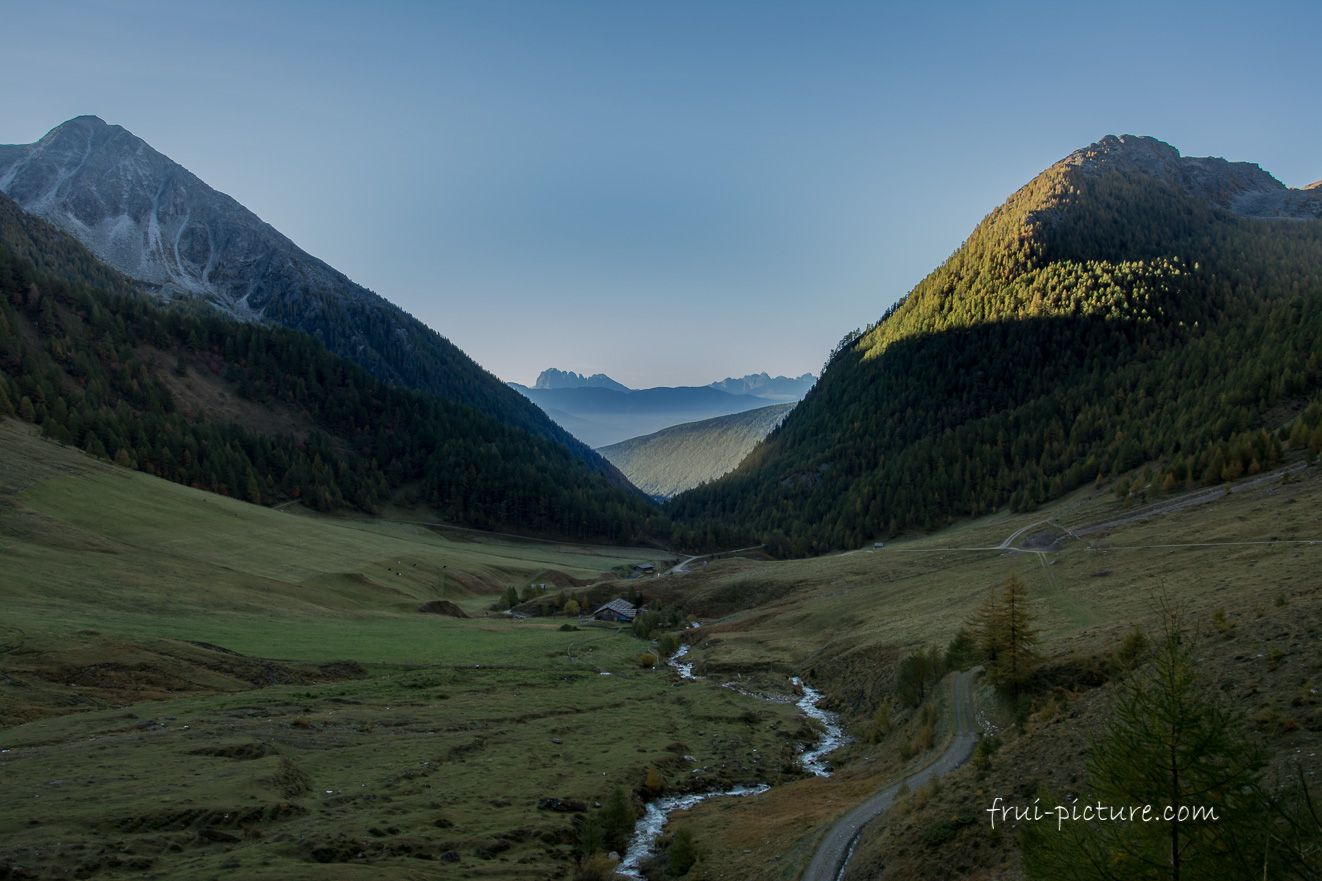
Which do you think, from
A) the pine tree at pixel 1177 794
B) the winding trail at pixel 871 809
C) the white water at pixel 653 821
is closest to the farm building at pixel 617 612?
the white water at pixel 653 821

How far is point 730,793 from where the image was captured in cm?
4094

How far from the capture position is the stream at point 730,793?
3228cm

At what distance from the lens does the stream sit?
32281 millimetres

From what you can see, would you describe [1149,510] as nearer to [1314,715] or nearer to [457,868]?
[1314,715]

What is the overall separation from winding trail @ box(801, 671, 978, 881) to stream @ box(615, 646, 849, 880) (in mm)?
9192

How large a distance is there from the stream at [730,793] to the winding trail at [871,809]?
30.2ft

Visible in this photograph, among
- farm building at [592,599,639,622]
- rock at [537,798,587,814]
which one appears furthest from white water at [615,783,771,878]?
farm building at [592,599,639,622]

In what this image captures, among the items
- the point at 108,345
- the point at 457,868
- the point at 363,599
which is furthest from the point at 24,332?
the point at 457,868

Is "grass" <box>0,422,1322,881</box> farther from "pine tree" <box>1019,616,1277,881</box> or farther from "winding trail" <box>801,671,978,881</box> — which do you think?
"pine tree" <box>1019,616,1277,881</box>

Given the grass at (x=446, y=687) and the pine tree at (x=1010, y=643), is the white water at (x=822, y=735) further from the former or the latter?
the pine tree at (x=1010, y=643)

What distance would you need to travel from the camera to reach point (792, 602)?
3868 inches

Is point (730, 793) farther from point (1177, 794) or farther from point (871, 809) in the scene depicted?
point (1177, 794)

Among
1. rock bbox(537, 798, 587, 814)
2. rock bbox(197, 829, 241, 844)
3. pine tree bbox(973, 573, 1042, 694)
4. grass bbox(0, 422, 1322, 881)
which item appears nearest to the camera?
grass bbox(0, 422, 1322, 881)

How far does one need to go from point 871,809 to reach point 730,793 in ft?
45.4
